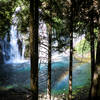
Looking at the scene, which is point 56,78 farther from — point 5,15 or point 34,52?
point 34,52

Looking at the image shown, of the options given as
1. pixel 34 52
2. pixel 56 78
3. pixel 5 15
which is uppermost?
pixel 5 15

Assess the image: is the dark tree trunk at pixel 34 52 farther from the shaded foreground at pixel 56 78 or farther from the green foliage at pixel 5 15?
the shaded foreground at pixel 56 78

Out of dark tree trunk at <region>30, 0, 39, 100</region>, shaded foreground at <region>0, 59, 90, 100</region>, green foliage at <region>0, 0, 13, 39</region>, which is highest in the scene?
green foliage at <region>0, 0, 13, 39</region>

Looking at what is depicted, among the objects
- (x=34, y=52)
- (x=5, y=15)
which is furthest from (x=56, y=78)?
(x=34, y=52)

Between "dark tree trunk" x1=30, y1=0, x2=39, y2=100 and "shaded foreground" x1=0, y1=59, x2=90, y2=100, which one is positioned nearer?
"dark tree trunk" x1=30, y1=0, x2=39, y2=100

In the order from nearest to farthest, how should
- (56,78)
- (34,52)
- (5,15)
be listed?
(34,52) → (5,15) → (56,78)

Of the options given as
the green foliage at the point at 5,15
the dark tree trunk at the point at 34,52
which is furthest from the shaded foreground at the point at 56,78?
the dark tree trunk at the point at 34,52

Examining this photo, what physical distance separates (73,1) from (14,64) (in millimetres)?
14827

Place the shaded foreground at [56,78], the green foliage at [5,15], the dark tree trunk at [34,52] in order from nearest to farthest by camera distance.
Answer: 1. the dark tree trunk at [34,52]
2. the green foliage at [5,15]
3. the shaded foreground at [56,78]

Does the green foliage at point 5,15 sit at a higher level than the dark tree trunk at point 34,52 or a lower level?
higher

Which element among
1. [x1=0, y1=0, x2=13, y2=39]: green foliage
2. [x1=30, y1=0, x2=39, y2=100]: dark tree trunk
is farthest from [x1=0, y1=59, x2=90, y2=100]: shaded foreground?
[x1=30, y1=0, x2=39, y2=100]: dark tree trunk

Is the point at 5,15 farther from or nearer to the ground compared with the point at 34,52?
farther from the ground

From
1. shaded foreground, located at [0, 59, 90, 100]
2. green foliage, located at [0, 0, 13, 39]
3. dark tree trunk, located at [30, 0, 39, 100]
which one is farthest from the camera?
shaded foreground, located at [0, 59, 90, 100]

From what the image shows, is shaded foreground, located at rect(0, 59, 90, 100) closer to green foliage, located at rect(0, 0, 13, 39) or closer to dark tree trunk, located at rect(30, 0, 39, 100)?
green foliage, located at rect(0, 0, 13, 39)
